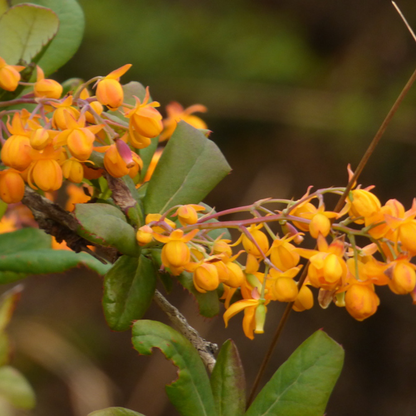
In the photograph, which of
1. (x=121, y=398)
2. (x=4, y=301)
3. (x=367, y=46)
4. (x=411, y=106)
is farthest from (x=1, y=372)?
(x=367, y=46)

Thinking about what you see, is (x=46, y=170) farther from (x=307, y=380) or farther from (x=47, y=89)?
(x=307, y=380)

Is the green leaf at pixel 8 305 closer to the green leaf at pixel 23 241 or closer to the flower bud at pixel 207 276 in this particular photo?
the green leaf at pixel 23 241

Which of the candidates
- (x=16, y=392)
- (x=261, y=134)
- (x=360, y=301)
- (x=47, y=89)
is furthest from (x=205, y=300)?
(x=261, y=134)

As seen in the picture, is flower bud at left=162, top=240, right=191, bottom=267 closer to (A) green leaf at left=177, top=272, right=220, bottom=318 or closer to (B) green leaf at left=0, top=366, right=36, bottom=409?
(A) green leaf at left=177, top=272, right=220, bottom=318

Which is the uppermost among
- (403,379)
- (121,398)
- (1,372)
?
(1,372)

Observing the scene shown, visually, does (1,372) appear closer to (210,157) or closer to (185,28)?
(210,157)

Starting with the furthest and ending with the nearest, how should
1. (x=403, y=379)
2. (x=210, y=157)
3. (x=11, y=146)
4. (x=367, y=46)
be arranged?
(x=367, y=46)
(x=403, y=379)
(x=210, y=157)
(x=11, y=146)

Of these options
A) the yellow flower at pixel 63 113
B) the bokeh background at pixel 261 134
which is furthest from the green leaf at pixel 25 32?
the bokeh background at pixel 261 134
